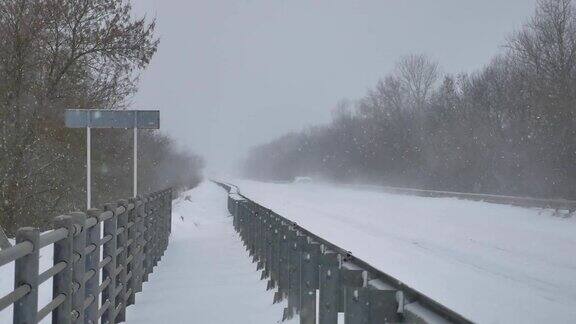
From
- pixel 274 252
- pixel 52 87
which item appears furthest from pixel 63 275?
pixel 52 87

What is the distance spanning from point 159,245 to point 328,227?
11.7 m

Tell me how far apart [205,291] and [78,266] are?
5.21 m

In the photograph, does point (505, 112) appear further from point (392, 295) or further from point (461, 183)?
point (392, 295)

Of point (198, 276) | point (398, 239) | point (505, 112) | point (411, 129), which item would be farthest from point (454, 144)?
point (198, 276)

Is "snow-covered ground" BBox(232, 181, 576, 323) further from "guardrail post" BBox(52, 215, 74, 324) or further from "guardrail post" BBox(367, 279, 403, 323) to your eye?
"guardrail post" BBox(52, 215, 74, 324)

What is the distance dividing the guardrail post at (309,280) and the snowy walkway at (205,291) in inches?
60.9

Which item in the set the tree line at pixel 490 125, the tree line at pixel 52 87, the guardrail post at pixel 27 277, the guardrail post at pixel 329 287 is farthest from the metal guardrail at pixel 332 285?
the tree line at pixel 490 125

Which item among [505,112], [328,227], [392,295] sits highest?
[505,112]

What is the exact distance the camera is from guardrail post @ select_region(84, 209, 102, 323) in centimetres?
559

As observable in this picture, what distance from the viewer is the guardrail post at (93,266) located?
559 centimetres

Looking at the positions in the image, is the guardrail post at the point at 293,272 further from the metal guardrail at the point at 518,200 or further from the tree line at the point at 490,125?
the tree line at the point at 490,125

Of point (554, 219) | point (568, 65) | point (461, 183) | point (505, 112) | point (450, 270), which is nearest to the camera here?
point (450, 270)

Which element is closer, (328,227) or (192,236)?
(192,236)

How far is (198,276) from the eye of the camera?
451 inches
